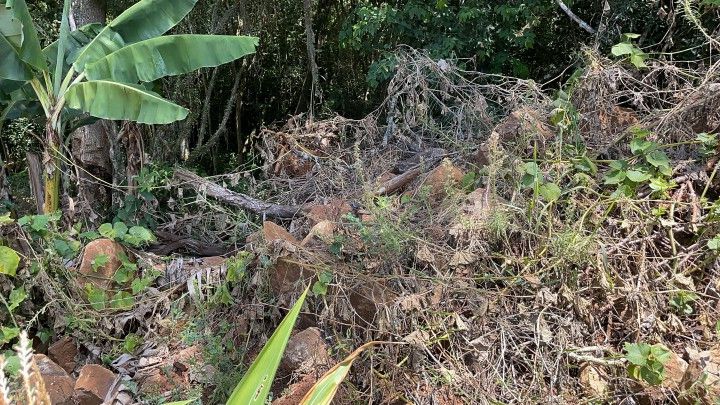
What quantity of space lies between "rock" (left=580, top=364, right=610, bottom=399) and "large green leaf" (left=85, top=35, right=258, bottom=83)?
10.3 ft

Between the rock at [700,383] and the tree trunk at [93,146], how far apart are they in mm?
4606

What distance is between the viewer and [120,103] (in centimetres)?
394

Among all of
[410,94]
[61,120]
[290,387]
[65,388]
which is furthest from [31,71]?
[290,387]

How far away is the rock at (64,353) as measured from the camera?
3.47m

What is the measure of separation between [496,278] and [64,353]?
2574mm

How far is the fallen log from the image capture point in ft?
14.4

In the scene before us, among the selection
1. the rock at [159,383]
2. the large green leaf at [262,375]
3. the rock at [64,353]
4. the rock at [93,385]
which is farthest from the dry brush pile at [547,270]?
the rock at [64,353]

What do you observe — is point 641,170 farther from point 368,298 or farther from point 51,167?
point 51,167

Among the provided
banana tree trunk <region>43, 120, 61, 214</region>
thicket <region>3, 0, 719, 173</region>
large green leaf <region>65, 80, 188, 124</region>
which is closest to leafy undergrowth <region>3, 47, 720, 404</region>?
banana tree trunk <region>43, 120, 61, 214</region>

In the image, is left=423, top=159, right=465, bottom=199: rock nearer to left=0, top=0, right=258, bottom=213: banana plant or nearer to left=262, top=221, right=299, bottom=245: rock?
left=262, top=221, right=299, bottom=245: rock

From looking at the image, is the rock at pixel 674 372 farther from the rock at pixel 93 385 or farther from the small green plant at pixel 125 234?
the small green plant at pixel 125 234

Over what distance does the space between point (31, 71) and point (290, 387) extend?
305 cm

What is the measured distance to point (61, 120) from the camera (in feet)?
14.7

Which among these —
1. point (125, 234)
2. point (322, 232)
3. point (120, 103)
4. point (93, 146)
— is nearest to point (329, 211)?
point (322, 232)
